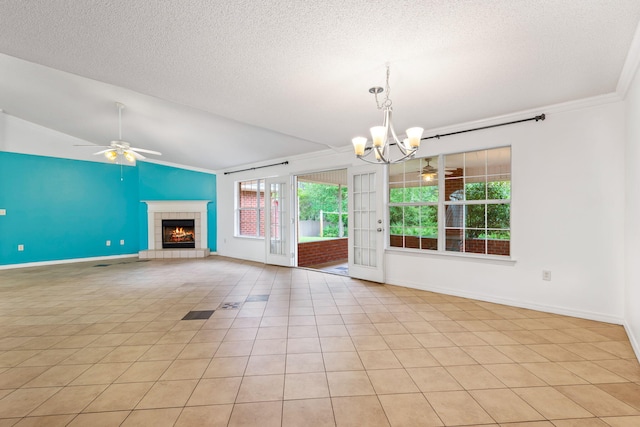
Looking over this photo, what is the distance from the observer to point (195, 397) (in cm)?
188

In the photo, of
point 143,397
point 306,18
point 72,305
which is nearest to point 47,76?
point 72,305

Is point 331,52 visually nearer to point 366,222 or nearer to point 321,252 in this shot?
point 366,222

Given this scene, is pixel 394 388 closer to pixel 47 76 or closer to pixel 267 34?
pixel 267 34

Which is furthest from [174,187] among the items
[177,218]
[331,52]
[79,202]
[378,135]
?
[378,135]

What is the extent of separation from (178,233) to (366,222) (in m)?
5.84

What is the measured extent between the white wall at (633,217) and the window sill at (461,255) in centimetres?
103

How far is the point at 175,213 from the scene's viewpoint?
8.01 m

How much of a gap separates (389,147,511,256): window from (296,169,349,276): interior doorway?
1.63 metres

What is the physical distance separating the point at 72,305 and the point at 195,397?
3.14 m

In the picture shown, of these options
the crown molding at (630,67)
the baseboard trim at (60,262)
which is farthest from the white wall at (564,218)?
the baseboard trim at (60,262)

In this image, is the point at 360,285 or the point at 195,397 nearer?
the point at 195,397

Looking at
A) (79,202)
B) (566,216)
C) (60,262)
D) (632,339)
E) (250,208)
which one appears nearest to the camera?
(632,339)

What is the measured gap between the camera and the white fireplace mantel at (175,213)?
793 centimetres

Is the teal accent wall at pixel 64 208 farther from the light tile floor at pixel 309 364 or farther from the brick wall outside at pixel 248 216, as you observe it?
the light tile floor at pixel 309 364
